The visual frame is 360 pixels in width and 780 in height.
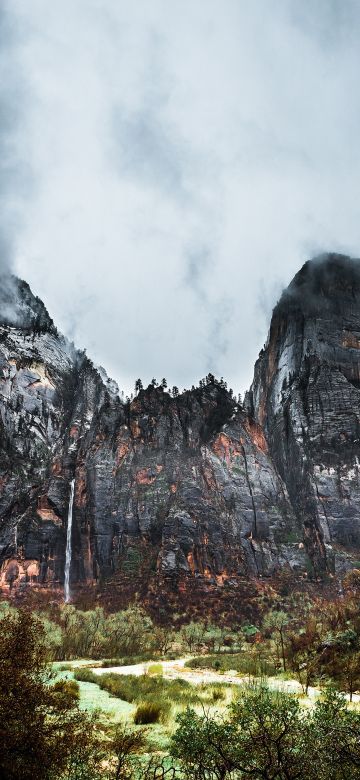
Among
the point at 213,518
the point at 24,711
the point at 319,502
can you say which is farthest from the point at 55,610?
the point at 24,711

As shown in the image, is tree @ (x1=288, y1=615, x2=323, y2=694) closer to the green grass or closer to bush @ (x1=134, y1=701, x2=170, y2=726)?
the green grass

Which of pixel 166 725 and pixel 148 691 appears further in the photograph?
pixel 148 691

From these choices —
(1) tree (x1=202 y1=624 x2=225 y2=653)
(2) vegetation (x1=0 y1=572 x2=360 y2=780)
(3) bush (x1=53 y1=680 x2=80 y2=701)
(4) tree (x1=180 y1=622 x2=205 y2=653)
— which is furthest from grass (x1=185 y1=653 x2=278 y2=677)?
(4) tree (x1=180 y1=622 x2=205 y2=653)

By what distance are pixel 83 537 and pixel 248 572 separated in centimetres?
3272

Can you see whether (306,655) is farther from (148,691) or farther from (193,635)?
(193,635)

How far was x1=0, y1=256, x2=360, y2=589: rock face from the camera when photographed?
87312 mm

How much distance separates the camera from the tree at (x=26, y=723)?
7160mm

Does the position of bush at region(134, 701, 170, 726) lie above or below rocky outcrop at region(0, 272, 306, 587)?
below

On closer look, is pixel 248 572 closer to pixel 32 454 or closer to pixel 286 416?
pixel 286 416

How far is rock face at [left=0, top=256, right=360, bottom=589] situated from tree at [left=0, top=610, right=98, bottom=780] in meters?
76.8

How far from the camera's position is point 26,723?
7.52 meters

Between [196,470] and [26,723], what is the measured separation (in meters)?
90.2

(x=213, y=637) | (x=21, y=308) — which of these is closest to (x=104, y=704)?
(x=213, y=637)

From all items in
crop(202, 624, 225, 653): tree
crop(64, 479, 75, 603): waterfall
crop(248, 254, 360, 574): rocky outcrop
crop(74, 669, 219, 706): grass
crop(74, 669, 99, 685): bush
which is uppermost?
crop(248, 254, 360, 574): rocky outcrop
